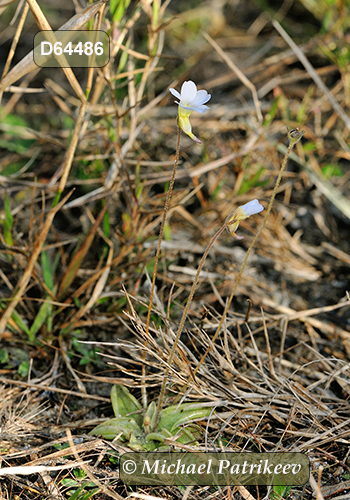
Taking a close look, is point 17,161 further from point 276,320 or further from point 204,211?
point 276,320

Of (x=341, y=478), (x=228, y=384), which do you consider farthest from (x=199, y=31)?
(x=341, y=478)

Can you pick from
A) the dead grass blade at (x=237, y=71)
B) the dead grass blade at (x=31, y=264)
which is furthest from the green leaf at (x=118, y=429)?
the dead grass blade at (x=237, y=71)

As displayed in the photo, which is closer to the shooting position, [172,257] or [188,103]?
[188,103]

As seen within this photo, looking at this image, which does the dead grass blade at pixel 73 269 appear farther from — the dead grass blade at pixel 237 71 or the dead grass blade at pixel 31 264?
the dead grass blade at pixel 237 71

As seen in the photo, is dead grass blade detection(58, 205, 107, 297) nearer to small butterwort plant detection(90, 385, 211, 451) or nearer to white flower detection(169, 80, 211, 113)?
small butterwort plant detection(90, 385, 211, 451)

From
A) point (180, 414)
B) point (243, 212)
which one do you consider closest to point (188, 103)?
point (243, 212)

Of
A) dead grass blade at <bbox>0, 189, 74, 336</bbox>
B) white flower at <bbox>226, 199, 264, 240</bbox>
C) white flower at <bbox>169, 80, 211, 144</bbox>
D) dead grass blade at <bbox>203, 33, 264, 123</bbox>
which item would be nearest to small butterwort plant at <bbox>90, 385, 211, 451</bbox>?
dead grass blade at <bbox>0, 189, 74, 336</bbox>

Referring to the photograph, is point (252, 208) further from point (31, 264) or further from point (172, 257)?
point (172, 257)
